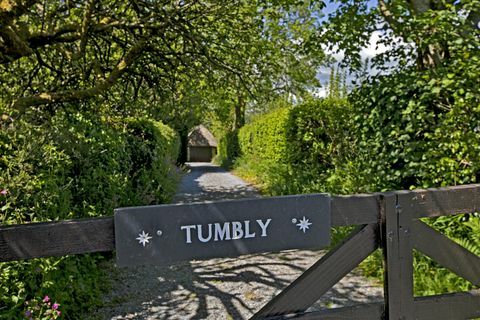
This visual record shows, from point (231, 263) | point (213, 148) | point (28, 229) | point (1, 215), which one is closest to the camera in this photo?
point (28, 229)

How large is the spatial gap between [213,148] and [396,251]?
166 ft

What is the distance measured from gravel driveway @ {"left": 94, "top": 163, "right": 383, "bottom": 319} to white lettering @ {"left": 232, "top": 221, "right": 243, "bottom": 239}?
7.12ft

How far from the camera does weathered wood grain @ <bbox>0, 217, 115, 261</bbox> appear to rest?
1.69 m

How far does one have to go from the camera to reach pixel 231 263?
5.37 m

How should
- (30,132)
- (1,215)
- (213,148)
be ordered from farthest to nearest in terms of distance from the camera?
1. (213,148)
2. (30,132)
3. (1,215)

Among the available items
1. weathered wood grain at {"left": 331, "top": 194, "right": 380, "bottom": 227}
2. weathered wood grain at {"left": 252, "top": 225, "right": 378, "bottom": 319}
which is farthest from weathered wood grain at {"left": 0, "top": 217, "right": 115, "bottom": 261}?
weathered wood grain at {"left": 331, "top": 194, "right": 380, "bottom": 227}

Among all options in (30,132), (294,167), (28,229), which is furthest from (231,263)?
(294,167)

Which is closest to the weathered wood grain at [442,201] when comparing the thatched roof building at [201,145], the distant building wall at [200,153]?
the thatched roof building at [201,145]

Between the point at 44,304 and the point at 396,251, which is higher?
the point at 396,251

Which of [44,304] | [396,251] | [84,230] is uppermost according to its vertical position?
[84,230]

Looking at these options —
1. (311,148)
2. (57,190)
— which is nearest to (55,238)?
(57,190)

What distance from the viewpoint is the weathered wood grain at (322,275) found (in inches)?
77.3

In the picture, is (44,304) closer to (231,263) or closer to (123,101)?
(231,263)

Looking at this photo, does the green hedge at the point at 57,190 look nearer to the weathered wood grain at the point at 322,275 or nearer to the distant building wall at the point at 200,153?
the weathered wood grain at the point at 322,275
